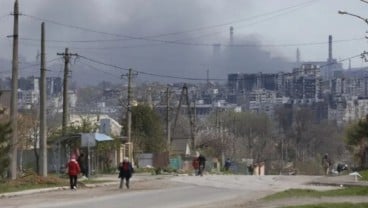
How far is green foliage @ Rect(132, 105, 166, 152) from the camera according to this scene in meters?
86.0

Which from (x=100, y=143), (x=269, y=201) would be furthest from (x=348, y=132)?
(x=269, y=201)

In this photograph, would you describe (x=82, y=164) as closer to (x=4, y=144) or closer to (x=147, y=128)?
(x=4, y=144)

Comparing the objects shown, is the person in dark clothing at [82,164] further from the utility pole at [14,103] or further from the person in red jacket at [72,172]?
the person in red jacket at [72,172]

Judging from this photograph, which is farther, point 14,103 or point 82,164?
point 82,164

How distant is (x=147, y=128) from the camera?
86.8 metres

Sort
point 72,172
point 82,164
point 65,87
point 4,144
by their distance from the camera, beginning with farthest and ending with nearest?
point 65,87, point 82,164, point 72,172, point 4,144

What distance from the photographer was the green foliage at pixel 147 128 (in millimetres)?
86000

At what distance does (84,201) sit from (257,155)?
104 m

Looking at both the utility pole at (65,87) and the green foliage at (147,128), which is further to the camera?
the green foliage at (147,128)

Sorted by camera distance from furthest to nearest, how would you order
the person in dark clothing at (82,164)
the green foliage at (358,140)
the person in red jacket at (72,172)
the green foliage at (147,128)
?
the green foliage at (147,128) → the green foliage at (358,140) → the person in dark clothing at (82,164) → the person in red jacket at (72,172)

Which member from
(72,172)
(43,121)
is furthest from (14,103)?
(72,172)

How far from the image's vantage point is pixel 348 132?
262 ft

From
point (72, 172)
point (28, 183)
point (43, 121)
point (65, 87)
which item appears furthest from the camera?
point (65, 87)

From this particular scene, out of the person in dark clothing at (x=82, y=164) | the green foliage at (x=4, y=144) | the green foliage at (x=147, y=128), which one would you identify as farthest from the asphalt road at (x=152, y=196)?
the green foliage at (x=147, y=128)
